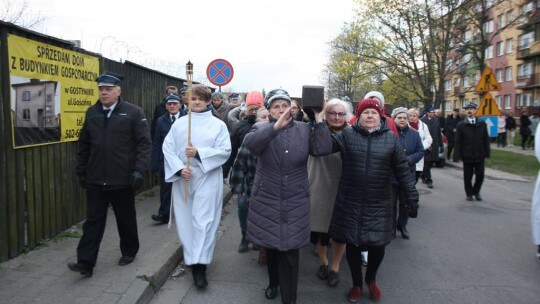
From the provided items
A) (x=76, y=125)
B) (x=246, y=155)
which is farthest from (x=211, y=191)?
(x=76, y=125)

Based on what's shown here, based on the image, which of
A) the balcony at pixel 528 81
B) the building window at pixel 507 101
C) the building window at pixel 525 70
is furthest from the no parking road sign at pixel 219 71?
the building window at pixel 507 101

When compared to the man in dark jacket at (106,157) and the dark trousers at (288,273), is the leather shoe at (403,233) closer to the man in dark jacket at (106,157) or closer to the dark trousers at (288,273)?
the dark trousers at (288,273)

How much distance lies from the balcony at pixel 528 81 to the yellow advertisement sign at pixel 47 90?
141ft

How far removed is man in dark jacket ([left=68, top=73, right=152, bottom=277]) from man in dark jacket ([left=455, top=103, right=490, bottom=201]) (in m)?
6.67

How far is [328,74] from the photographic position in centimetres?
5653

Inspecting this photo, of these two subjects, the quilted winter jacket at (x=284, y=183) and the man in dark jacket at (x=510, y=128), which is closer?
the quilted winter jacket at (x=284, y=183)

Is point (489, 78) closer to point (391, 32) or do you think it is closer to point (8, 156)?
point (8, 156)

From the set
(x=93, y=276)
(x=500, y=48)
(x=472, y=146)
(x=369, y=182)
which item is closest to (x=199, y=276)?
(x=93, y=276)

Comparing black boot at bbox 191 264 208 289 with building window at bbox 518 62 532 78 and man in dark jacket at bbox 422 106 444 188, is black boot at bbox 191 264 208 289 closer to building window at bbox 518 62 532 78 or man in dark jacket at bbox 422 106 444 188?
man in dark jacket at bbox 422 106 444 188

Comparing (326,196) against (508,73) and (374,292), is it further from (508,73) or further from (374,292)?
(508,73)

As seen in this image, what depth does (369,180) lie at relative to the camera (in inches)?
154

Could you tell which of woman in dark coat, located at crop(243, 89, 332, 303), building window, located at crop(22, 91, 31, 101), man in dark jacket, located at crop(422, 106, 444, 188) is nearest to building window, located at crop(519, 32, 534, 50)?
man in dark jacket, located at crop(422, 106, 444, 188)

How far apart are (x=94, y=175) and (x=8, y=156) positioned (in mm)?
983

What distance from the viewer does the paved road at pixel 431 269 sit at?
425cm
